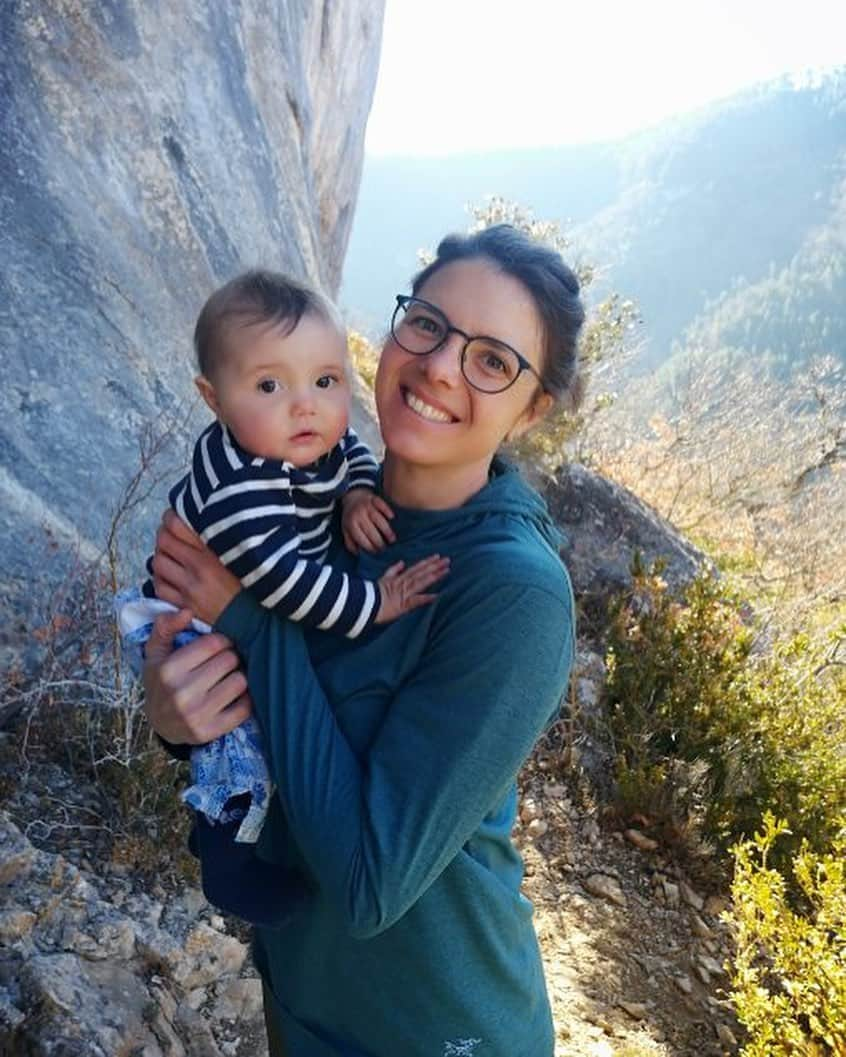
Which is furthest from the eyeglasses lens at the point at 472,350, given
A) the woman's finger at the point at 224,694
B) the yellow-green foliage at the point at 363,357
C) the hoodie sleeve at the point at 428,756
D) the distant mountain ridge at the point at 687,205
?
the distant mountain ridge at the point at 687,205

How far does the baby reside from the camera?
136 cm

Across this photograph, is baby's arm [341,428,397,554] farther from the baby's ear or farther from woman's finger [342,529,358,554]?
the baby's ear

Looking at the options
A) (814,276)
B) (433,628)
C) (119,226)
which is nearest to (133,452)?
(119,226)

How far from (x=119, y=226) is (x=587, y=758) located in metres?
3.53

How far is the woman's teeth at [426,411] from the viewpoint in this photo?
144 centimetres

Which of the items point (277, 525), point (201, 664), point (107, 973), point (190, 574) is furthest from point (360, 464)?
point (107, 973)

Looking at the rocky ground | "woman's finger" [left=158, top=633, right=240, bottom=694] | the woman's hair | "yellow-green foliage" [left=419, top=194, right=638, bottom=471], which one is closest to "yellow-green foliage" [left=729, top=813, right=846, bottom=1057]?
the rocky ground

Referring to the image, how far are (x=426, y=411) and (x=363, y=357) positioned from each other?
10142mm

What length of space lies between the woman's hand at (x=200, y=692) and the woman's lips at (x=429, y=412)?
0.48 m

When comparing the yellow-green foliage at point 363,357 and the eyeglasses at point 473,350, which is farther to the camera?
the yellow-green foliage at point 363,357

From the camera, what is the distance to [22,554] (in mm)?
3047

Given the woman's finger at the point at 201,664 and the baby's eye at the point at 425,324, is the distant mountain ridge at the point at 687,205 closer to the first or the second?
the baby's eye at the point at 425,324

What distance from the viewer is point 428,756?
114cm

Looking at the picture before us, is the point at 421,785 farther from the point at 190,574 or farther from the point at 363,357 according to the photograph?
the point at 363,357
